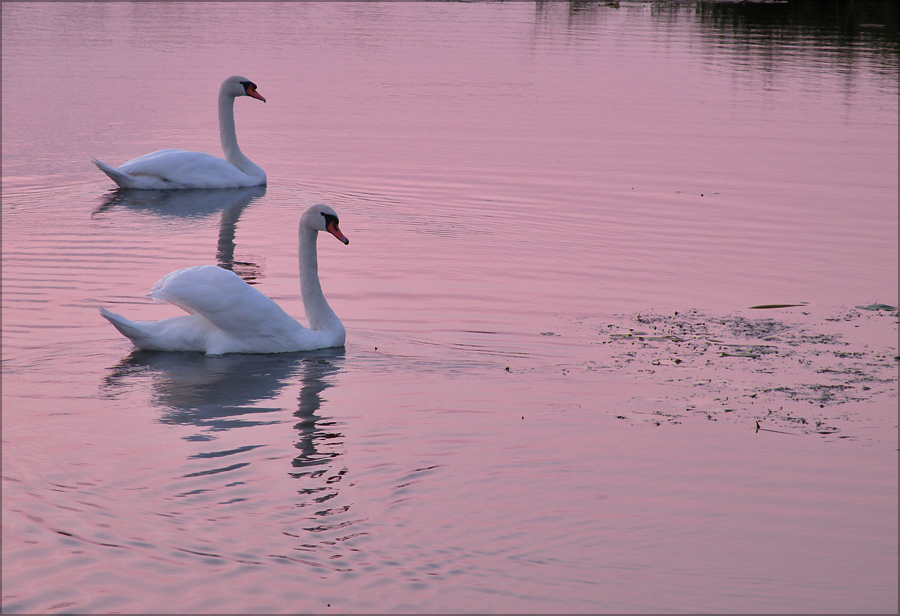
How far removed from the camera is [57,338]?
835 centimetres

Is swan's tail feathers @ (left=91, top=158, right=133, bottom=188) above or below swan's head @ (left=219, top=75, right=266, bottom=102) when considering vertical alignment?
below

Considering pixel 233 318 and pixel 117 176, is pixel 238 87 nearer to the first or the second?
pixel 117 176

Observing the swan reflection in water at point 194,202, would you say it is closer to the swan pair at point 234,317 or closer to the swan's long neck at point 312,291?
the swan's long neck at point 312,291

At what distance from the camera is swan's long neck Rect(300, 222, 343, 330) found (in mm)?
8578

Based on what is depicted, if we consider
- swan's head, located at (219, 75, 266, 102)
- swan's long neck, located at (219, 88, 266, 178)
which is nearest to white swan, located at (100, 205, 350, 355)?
swan's long neck, located at (219, 88, 266, 178)

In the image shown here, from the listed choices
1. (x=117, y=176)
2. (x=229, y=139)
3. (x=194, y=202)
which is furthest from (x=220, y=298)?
(x=229, y=139)

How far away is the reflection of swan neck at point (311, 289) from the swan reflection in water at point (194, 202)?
10.5 ft

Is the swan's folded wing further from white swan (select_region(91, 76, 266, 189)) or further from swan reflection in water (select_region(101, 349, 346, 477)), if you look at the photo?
white swan (select_region(91, 76, 266, 189))

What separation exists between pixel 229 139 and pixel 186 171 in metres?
1.41

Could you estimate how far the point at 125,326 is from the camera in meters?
7.84

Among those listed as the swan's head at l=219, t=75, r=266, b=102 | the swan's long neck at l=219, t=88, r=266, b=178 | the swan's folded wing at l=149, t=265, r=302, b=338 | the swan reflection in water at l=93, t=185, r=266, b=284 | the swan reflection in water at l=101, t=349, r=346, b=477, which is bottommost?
the swan reflection in water at l=101, t=349, r=346, b=477

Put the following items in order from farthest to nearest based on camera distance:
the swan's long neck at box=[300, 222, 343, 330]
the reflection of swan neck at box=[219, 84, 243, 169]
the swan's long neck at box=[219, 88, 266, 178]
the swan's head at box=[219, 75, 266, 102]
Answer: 1. the swan's head at box=[219, 75, 266, 102]
2. the reflection of swan neck at box=[219, 84, 243, 169]
3. the swan's long neck at box=[219, 88, 266, 178]
4. the swan's long neck at box=[300, 222, 343, 330]

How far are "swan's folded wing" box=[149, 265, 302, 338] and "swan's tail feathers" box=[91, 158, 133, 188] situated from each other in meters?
6.70

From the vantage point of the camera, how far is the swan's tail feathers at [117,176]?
46.4 ft
